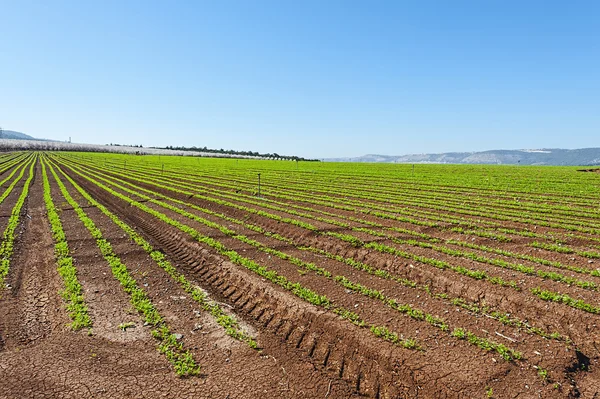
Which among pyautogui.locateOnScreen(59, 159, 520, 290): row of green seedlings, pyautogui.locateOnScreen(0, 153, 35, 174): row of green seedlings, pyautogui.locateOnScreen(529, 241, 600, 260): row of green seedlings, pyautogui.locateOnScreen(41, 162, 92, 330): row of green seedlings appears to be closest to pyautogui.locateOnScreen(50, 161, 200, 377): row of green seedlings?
pyautogui.locateOnScreen(41, 162, 92, 330): row of green seedlings

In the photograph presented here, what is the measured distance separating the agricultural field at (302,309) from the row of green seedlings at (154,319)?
0.04 meters

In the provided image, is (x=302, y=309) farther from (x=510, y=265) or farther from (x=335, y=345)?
(x=510, y=265)

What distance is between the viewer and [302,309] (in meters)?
8.28

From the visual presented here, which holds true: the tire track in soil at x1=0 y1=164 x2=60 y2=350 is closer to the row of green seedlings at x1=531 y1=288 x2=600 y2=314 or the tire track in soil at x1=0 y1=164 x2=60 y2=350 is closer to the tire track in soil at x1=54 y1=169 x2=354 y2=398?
the tire track in soil at x1=54 y1=169 x2=354 y2=398

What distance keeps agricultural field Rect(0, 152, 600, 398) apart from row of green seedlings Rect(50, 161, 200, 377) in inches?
1.5

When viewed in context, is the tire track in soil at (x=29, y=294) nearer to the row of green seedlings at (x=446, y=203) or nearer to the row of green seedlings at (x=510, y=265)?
the row of green seedlings at (x=510, y=265)

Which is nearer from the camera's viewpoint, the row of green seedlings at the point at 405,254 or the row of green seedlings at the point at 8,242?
the row of green seedlings at the point at 405,254

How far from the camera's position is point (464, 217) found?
18.5m

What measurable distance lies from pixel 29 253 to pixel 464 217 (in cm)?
2019

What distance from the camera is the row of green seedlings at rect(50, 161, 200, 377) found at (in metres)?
6.32

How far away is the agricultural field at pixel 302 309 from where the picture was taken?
5.92 metres

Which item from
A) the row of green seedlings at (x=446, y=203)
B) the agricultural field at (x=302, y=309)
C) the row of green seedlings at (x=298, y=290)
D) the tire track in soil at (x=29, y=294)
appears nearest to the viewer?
the agricultural field at (x=302, y=309)

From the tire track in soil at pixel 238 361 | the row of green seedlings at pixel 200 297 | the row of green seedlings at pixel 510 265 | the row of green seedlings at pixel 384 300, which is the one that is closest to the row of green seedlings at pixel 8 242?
the row of green seedlings at pixel 200 297

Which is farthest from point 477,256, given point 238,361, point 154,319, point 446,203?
point 446,203
